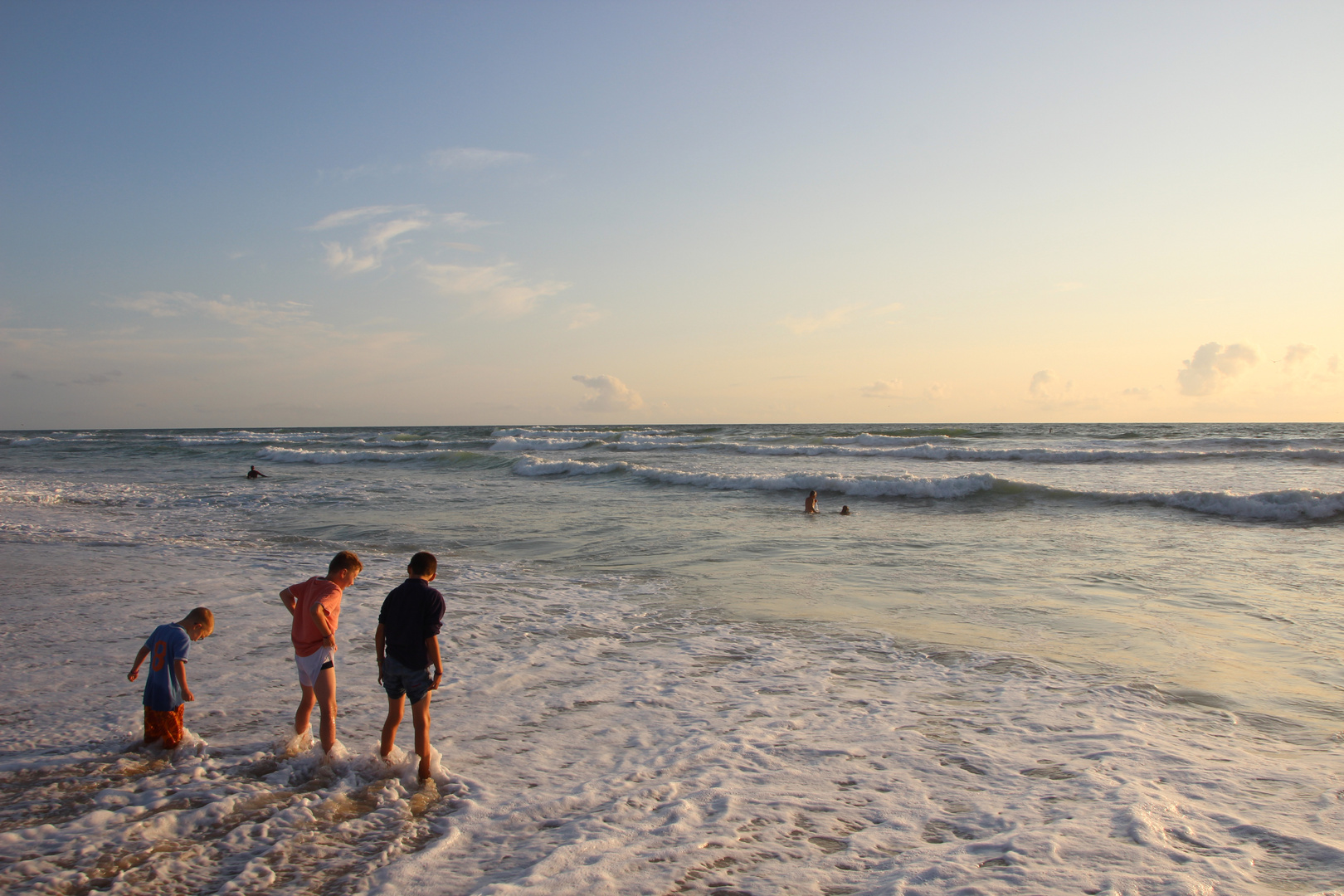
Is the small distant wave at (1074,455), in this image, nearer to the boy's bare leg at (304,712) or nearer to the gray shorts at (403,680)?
the gray shorts at (403,680)

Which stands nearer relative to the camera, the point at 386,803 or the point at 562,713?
the point at 386,803

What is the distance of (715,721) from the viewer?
18.1 feet

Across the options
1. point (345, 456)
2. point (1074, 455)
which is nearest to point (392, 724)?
point (1074, 455)

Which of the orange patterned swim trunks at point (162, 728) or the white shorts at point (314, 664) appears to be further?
the orange patterned swim trunks at point (162, 728)

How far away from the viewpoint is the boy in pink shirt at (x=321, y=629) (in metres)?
4.43

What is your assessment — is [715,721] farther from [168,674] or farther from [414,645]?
[168,674]

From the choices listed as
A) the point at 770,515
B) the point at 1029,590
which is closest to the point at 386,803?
the point at 1029,590

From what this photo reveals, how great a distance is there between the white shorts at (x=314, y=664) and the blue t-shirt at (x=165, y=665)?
0.69m

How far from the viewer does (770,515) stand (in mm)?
17672

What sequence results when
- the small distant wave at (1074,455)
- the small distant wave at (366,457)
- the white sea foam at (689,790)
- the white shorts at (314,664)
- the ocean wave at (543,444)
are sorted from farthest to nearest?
the ocean wave at (543,444), the small distant wave at (366,457), the small distant wave at (1074,455), the white shorts at (314,664), the white sea foam at (689,790)

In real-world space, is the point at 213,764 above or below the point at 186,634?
below

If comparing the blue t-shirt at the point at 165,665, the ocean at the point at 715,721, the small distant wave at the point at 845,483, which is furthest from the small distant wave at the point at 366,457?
the blue t-shirt at the point at 165,665

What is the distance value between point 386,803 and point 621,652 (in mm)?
3230

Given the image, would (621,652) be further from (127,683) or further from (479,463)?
(479,463)
